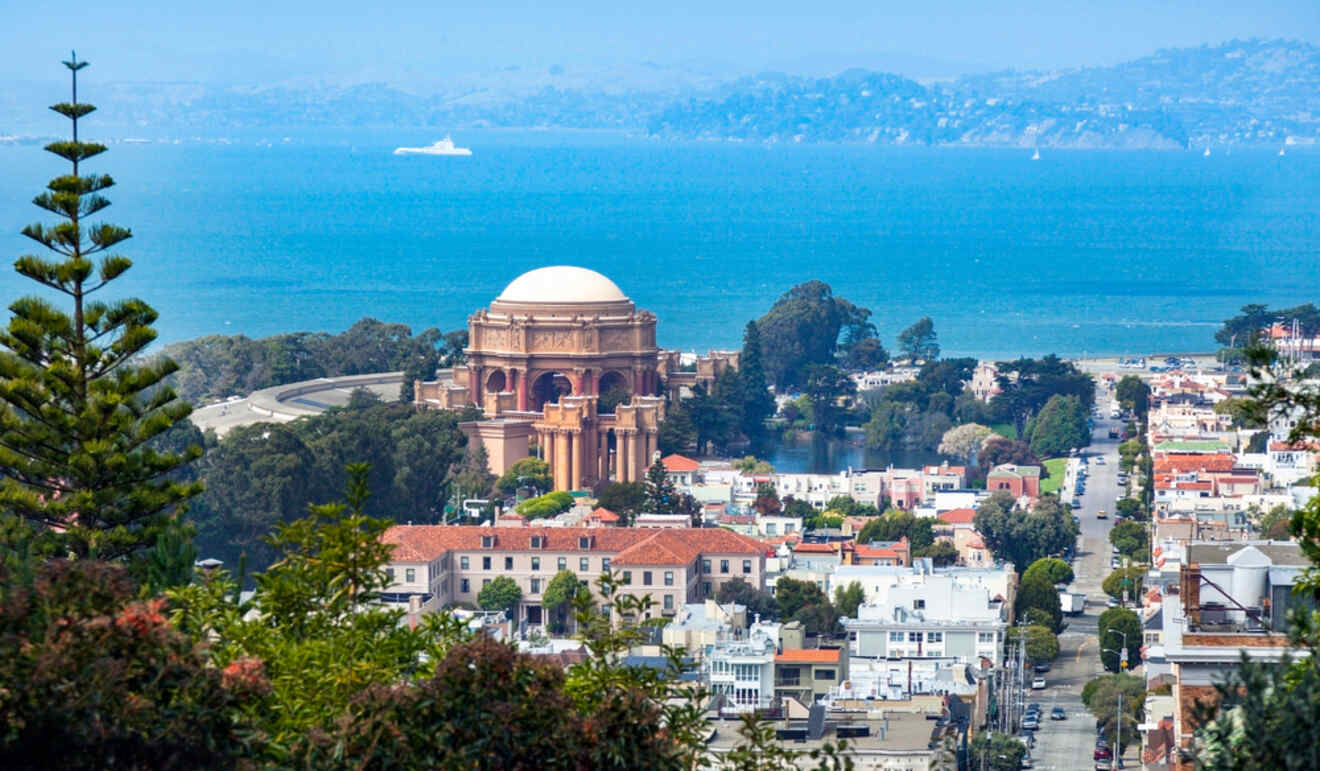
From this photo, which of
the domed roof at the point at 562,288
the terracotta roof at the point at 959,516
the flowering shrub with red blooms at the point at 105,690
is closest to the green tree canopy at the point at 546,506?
the terracotta roof at the point at 959,516

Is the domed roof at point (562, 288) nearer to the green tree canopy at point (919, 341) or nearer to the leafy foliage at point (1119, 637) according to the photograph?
the leafy foliage at point (1119, 637)

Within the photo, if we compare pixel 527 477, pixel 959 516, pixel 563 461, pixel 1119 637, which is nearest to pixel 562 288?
pixel 563 461

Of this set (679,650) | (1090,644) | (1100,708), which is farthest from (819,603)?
(679,650)

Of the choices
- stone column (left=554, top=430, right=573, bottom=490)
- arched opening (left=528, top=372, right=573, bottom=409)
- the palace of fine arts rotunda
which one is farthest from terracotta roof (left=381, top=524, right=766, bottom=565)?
arched opening (left=528, top=372, right=573, bottom=409)

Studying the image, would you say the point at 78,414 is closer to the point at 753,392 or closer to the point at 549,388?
the point at 549,388

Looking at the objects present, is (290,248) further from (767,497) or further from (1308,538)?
(1308,538)

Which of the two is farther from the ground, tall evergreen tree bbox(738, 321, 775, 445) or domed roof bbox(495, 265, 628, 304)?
domed roof bbox(495, 265, 628, 304)

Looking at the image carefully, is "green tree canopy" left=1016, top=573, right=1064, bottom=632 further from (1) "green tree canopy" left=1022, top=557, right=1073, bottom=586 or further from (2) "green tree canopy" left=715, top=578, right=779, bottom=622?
(2) "green tree canopy" left=715, top=578, right=779, bottom=622
